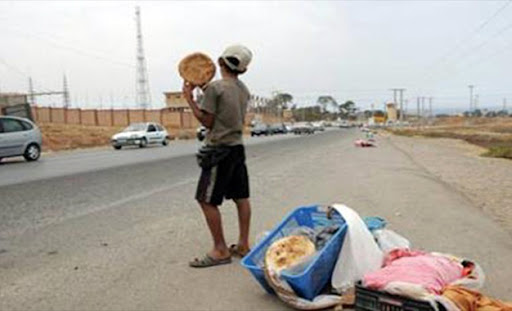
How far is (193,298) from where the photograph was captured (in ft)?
15.6

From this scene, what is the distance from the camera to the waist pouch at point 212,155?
18.6 ft

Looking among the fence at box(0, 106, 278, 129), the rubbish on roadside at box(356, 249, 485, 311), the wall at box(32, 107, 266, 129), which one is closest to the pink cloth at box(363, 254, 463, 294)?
the rubbish on roadside at box(356, 249, 485, 311)

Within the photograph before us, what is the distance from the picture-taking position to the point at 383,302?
390 centimetres

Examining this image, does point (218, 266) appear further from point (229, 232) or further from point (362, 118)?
point (362, 118)

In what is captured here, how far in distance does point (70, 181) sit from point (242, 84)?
972cm

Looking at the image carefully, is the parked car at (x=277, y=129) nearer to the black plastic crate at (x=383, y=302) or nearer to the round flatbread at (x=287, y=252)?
the round flatbread at (x=287, y=252)

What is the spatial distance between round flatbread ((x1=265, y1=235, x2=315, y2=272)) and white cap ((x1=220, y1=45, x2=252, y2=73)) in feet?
5.58

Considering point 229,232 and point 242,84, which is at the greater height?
point 242,84

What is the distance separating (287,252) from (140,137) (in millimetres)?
31884

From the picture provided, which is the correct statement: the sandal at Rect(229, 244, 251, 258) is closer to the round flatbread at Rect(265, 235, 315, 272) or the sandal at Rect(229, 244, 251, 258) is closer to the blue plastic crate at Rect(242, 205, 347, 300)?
the blue plastic crate at Rect(242, 205, 347, 300)

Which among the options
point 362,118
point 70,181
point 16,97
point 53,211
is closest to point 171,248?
point 53,211

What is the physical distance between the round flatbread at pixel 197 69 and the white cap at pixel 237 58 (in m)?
0.17

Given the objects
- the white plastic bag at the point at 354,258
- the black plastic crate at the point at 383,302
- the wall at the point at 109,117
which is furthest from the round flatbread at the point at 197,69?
the wall at the point at 109,117

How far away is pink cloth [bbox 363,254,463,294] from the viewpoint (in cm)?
401
